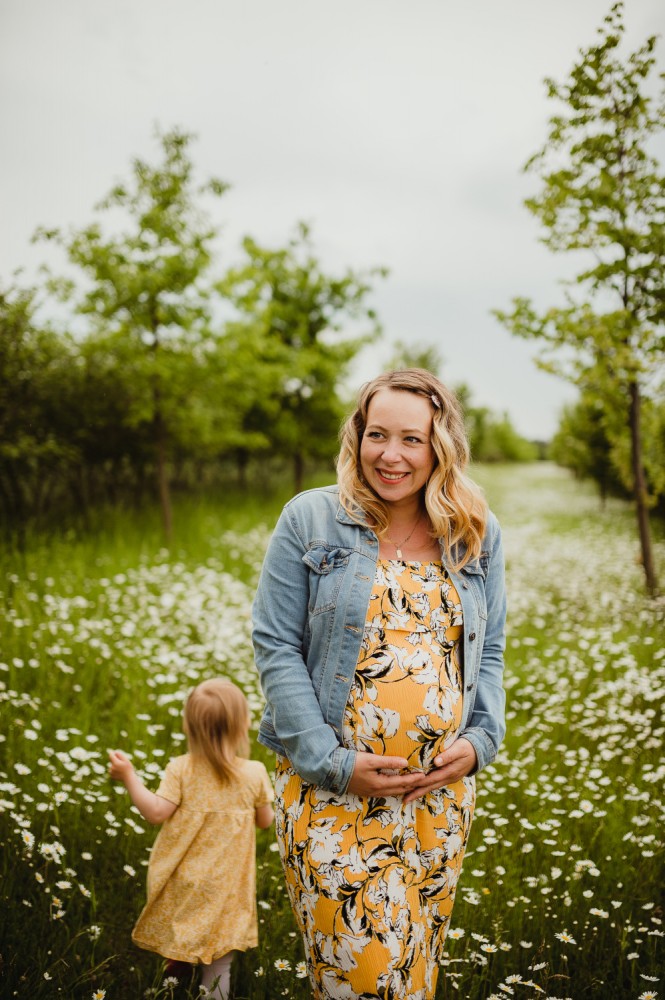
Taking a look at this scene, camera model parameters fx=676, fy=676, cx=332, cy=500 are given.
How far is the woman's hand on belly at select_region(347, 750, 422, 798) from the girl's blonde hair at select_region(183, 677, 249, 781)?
870 mm

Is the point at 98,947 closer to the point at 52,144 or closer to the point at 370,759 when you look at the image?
the point at 370,759

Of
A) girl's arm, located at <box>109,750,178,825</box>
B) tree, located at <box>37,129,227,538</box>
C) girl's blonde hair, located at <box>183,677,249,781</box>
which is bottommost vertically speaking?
girl's arm, located at <box>109,750,178,825</box>

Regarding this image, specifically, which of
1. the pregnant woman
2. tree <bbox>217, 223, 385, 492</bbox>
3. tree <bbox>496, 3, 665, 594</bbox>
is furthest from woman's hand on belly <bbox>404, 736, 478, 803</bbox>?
tree <bbox>217, 223, 385, 492</bbox>

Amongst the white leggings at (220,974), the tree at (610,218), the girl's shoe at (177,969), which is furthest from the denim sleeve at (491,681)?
the tree at (610,218)

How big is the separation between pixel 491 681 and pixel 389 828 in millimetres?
610

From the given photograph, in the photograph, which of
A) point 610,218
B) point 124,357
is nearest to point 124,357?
point 124,357

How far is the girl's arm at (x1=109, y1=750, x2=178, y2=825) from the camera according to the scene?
258 cm

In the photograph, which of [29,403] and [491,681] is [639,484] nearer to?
[491,681]

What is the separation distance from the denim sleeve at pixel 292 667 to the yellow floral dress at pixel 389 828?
0.37 feet

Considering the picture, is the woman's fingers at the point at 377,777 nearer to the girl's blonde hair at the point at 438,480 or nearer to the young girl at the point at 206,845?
the girl's blonde hair at the point at 438,480

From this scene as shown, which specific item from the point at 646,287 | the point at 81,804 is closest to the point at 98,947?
the point at 81,804

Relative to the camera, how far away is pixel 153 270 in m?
10.1

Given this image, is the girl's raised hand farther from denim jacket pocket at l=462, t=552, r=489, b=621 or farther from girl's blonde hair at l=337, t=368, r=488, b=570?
denim jacket pocket at l=462, t=552, r=489, b=621

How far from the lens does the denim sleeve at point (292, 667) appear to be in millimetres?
1987
